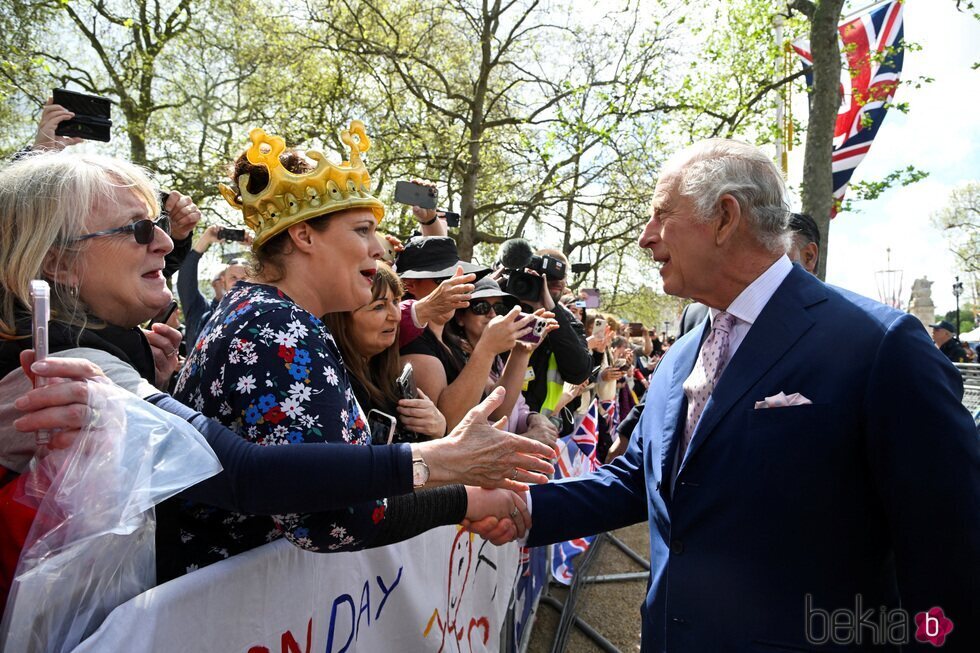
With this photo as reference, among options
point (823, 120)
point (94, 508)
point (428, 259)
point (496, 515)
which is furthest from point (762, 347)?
point (823, 120)

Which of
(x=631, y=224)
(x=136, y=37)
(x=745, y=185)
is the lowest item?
(x=631, y=224)

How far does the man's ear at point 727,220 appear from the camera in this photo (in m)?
2.12

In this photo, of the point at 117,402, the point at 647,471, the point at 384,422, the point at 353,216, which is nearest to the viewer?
the point at 117,402

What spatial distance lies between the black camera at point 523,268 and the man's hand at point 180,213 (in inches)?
87.6

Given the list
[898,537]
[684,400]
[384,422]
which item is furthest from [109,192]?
[898,537]

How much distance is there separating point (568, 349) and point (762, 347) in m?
2.68

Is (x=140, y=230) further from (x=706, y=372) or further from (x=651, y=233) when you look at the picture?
(x=706, y=372)

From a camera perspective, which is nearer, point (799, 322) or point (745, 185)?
point (799, 322)

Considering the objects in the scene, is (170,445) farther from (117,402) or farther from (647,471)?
(647,471)

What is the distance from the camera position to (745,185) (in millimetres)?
2123

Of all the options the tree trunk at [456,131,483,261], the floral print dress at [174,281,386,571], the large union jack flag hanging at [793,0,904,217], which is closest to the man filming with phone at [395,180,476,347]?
the floral print dress at [174,281,386,571]

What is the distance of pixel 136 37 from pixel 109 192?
698 inches

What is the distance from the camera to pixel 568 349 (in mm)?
4586

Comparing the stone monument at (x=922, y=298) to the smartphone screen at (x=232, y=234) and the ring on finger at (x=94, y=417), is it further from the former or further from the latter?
the ring on finger at (x=94, y=417)
